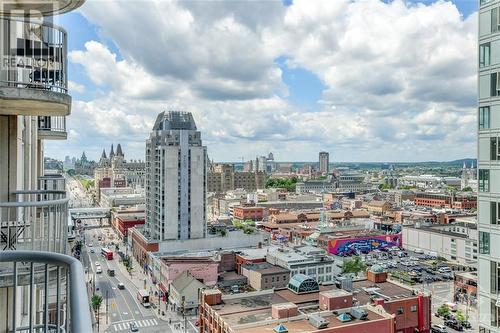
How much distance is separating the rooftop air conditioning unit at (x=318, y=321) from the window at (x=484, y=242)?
1163 cm

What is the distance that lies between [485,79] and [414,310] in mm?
19051

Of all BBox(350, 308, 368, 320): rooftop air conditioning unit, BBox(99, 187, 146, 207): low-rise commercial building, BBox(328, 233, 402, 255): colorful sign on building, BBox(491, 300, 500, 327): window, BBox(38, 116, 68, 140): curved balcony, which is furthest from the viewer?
BBox(99, 187, 146, 207): low-rise commercial building

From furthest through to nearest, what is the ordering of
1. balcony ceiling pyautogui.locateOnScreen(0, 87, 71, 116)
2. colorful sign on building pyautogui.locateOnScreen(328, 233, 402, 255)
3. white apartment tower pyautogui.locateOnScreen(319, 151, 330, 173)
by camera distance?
white apartment tower pyautogui.locateOnScreen(319, 151, 330, 173)
colorful sign on building pyautogui.locateOnScreen(328, 233, 402, 255)
balcony ceiling pyautogui.locateOnScreen(0, 87, 71, 116)

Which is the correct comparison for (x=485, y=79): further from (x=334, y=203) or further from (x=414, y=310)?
(x=334, y=203)

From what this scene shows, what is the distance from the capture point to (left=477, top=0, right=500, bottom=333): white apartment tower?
5.81 m

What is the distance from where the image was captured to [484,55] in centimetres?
605

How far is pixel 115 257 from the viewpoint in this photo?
4172cm

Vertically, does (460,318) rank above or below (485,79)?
below

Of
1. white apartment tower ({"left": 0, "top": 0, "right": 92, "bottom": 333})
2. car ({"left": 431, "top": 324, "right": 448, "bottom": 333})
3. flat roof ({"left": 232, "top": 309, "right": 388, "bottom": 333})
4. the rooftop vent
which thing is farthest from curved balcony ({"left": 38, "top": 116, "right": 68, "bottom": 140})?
car ({"left": 431, "top": 324, "right": 448, "bottom": 333})

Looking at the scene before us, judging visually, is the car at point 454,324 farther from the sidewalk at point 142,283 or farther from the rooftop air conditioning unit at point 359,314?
the sidewalk at point 142,283

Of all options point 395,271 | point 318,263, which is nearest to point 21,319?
point 318,263

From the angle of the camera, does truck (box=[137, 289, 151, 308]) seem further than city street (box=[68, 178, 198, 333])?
Yes

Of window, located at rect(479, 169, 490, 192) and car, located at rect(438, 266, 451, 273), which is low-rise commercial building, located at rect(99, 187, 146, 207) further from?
window, located at rect(479, 169, 490, 192)

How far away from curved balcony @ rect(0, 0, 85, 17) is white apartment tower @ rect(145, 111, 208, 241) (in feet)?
110
